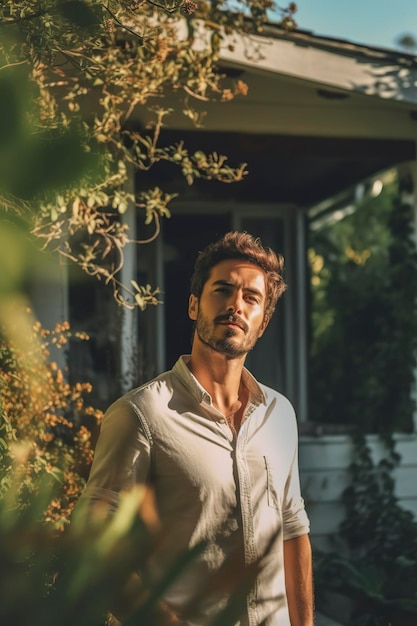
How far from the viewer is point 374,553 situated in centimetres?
696

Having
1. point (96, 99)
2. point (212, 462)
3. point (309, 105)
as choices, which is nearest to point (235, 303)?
point (212, 462)

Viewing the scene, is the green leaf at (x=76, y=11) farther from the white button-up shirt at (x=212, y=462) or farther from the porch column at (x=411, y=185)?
the porch column at (x=411, y=185)

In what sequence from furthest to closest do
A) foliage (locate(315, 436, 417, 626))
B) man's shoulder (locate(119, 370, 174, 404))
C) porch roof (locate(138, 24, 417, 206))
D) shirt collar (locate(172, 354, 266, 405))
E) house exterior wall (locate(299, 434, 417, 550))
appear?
house exterior wall (locate(299, 434, 417, 550)), porch roof (locate(138, 24, 417, 206)), foliage (locate(315, 436, 417, 626)), shirt collar (locate(172, 354, 266, 405)), man's shoulder (locate(119, 370, 174, 404))

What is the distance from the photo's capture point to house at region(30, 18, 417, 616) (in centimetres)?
664

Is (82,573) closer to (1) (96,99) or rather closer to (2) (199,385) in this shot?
(2) (199,385)

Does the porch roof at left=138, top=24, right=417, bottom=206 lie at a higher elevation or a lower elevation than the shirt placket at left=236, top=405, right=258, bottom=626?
higher

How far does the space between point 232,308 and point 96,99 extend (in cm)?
340

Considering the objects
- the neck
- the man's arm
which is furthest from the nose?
the man's arm

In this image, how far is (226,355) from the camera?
295cm

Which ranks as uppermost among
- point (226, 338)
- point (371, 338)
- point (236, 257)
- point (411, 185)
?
point (411, 185)

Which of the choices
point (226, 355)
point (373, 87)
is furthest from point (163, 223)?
point (226, 355)

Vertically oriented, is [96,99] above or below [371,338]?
above

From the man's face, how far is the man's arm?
0.58 m

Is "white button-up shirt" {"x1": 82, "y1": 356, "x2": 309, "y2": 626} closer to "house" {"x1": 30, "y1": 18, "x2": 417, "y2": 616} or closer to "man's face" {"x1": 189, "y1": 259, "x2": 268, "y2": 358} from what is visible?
"man's face" {"x1": 189, "y1": 259, "x2": 268, "y2": 358}
